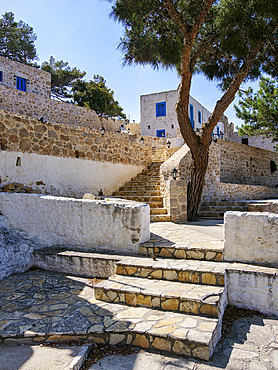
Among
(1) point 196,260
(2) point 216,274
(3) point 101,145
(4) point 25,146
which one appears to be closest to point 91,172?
(3) point 101,145

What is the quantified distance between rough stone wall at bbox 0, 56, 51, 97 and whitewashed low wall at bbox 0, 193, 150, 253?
1039cm

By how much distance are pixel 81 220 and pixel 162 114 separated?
16292 millimetres

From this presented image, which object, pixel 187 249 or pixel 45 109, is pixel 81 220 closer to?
pixel 187 249

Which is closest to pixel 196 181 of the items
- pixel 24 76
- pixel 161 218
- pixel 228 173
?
pixel 161 218

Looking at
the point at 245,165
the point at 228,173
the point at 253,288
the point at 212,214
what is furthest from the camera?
the point at 245,165

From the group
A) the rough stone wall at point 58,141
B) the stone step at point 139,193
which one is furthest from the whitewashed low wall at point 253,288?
the rough stone wall at point 58,141

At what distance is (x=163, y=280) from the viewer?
3.62 meters

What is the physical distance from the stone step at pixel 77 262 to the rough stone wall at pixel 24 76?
11.4 m

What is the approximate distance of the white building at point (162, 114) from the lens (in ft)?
63.0

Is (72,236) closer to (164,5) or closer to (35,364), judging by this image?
(35,364)

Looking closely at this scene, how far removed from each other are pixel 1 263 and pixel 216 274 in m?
3.51

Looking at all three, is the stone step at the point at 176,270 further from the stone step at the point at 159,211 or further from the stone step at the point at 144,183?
the stone step at the point at 144,183

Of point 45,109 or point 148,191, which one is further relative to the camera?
point 45,109

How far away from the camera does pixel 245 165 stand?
15633 millimetres
